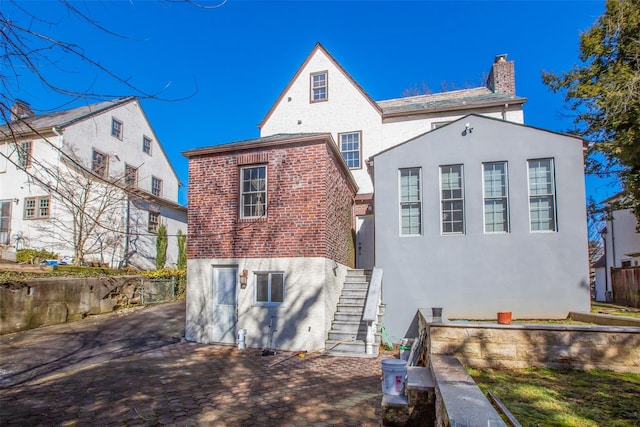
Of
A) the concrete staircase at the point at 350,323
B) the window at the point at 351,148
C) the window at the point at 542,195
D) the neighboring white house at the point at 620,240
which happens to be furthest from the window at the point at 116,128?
the neighboring white house at the point at 620,240

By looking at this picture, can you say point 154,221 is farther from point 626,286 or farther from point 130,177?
point 626,286

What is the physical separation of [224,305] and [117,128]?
1630cm

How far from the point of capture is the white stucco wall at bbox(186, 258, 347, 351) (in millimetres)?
9617

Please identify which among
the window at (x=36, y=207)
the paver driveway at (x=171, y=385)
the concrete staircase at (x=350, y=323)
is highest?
the window at (x=36, y=207)

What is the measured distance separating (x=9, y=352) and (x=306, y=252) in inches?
305

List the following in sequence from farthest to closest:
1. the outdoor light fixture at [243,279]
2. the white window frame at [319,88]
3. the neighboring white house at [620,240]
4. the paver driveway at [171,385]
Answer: the neighboring white house at [620,240]
the white window frame at [319,88]
the outdoor light fixture at [243,279]
the paver driveway at [171,385]

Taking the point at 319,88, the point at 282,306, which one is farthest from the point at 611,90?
the point at 282,306

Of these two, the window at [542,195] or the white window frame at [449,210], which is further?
the white window frame at [449,210]

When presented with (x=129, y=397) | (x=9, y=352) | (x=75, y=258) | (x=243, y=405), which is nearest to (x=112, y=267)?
(x=75, y=258)

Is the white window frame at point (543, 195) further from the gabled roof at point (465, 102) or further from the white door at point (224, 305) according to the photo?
the white door at point (224, 305)

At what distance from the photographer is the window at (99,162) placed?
19828mm

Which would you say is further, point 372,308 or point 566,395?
point 372,308

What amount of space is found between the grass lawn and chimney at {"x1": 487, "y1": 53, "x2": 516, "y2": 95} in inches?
561

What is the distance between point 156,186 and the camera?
24.8 metres
